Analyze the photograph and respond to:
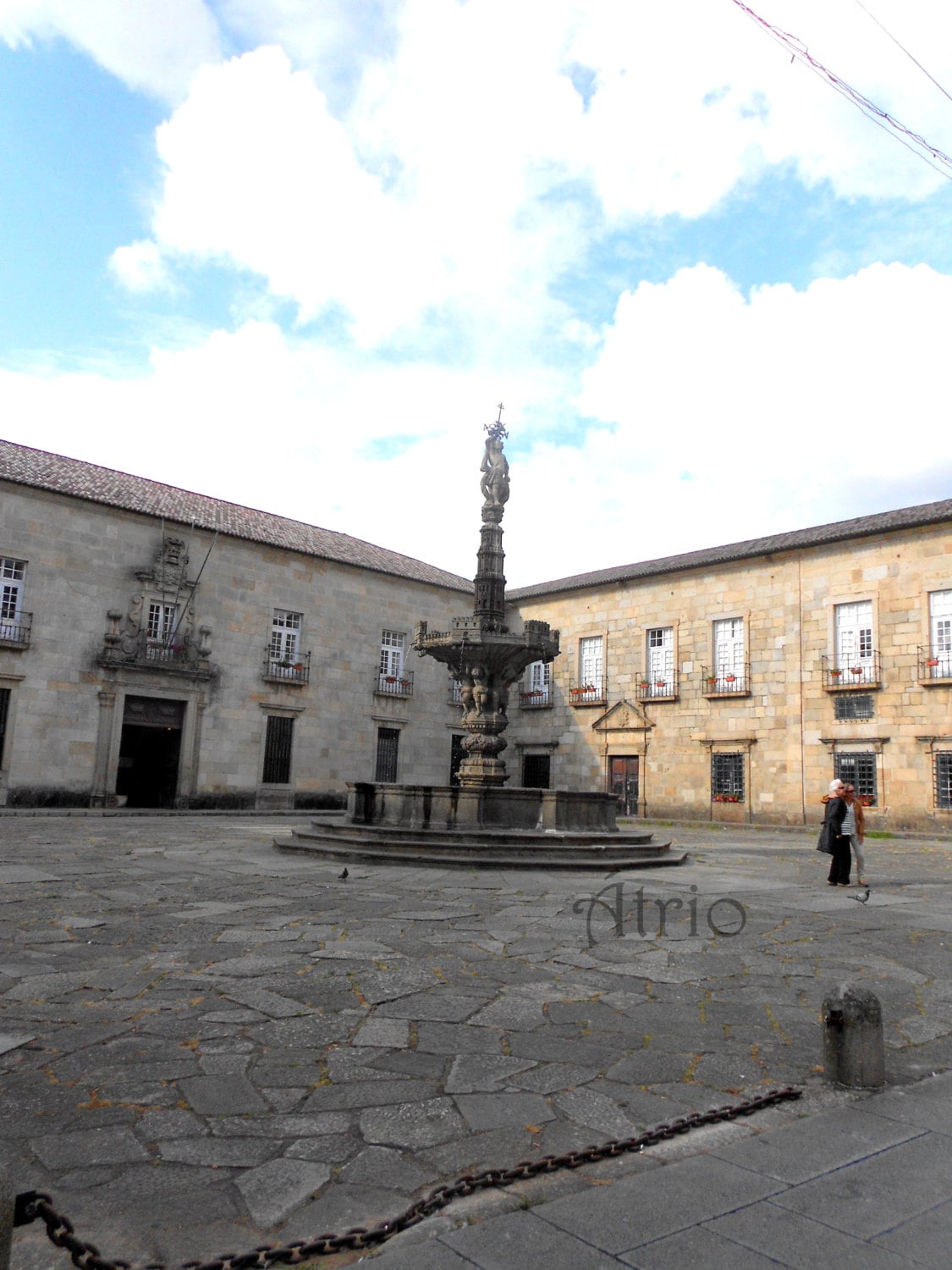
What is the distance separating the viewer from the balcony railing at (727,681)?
24359 mm

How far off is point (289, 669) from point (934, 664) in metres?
17.2

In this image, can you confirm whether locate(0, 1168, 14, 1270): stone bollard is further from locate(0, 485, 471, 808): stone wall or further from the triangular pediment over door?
the triangular pediment over door

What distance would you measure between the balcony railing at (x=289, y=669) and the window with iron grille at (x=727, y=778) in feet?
39.7

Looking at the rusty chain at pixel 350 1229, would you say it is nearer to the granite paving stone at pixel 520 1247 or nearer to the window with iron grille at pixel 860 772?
the granite paving stone at pixel 520 1247

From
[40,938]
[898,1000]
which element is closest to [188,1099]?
[40,938]

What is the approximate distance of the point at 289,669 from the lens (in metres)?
25.9

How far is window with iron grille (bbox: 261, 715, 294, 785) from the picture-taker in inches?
990

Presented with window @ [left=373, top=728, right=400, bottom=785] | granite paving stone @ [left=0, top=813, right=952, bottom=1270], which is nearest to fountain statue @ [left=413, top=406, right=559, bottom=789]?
granite paving stone @ [left=0, top=813, right=952, bottom=1270]

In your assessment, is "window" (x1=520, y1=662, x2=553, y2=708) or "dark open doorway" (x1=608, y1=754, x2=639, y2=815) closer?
"dark open doorway" (x1=608, y1=754, x2=639, y2=815)

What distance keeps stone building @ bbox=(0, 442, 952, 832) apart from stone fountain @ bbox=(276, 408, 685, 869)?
9551mm

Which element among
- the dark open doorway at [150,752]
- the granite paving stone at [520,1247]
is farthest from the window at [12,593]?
the granite paving stone at [520,1247]

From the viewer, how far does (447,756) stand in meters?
29.6

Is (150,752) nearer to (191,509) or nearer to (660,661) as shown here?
(191,509)

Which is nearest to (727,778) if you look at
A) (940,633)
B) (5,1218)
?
(940,633)
